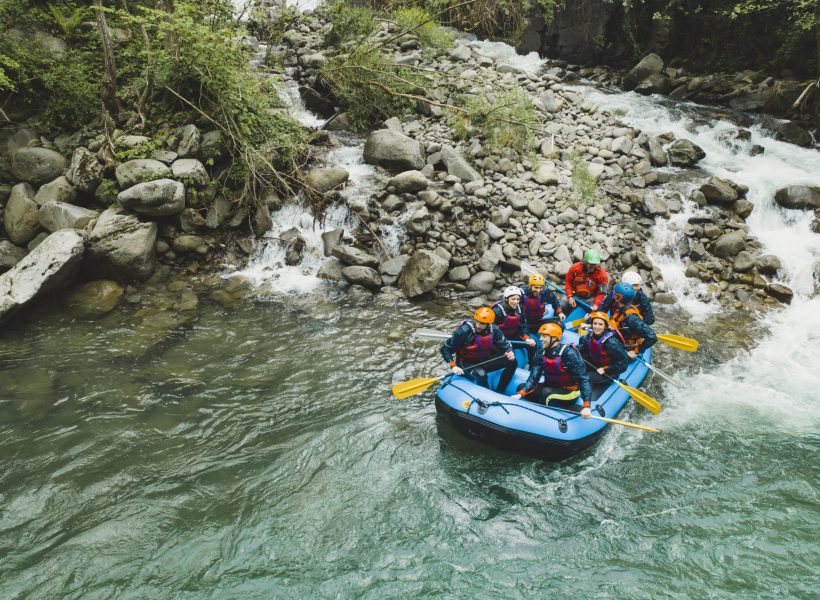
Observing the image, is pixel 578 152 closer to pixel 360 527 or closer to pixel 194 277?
pixel 194 277

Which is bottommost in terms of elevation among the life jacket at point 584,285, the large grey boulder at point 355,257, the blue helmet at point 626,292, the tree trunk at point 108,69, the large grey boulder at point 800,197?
the large grey boulder at point 355,257

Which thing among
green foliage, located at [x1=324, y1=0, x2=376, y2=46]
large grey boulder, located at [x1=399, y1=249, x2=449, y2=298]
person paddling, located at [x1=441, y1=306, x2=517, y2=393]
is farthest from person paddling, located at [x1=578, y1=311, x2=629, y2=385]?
green foliage, located at [x1=324, y1=0, x2=376, y2=46]

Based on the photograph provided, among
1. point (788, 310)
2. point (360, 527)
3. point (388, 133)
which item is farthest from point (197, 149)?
point (788, 310)

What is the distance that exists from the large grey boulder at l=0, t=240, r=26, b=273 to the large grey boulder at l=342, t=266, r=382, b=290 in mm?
5069

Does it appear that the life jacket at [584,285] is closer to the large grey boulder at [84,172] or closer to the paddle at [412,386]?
the paddle at [412,386]

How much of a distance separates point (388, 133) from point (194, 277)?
4654mm

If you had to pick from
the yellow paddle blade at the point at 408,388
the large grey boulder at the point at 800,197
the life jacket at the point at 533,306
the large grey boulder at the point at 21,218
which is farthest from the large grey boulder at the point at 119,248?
the large grey boulder at the point at 800,197

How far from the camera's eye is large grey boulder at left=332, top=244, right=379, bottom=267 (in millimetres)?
8102

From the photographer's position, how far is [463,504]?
443 centimetres

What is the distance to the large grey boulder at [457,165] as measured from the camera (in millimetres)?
9188

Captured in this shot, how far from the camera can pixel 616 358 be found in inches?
206

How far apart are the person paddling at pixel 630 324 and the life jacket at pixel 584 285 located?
0.83 metres

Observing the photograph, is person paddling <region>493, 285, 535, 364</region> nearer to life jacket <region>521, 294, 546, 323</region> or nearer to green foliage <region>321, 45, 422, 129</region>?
life jacket <region>521, 294, 546, 323</region>

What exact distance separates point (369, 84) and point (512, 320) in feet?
25.0
